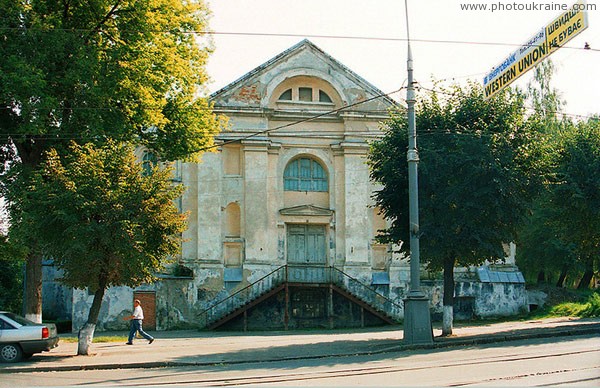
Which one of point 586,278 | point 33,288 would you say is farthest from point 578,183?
point 586,278

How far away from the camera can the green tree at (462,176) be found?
24.4 meters

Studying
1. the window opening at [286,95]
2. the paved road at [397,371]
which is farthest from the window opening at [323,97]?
the paved road at [397,371]

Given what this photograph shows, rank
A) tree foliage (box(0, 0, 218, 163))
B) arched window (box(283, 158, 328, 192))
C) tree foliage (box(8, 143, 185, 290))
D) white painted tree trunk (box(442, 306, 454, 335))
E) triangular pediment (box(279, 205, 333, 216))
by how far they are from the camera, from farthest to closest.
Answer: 1. arched window (box(283, 158, 328, 192))
2. triangular pediment (box(279, 205, 333, 216))
3. white painted tree trunk (box(442, 306, 454, 335))
4. tree foliage (box(0, 0, 218, 163))
5. tree foliage (box(8, 143, 185, 290))

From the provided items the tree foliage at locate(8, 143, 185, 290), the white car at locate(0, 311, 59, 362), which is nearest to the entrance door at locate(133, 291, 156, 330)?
the tree foliage at locate(8, 143, 185, 290)

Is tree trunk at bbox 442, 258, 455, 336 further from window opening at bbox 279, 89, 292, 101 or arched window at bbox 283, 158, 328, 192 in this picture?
window opening at bbox 279, 89, 292, 101

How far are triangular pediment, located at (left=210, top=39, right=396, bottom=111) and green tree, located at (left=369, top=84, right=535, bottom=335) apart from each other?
1247cm

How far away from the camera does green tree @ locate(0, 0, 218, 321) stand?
2303 centimetres

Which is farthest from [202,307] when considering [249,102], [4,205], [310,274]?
[4,205]

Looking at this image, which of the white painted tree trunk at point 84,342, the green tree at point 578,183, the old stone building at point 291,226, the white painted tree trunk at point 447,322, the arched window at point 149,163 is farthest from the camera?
the old stone building at point 291,226

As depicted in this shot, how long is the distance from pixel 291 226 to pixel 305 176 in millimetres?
2606

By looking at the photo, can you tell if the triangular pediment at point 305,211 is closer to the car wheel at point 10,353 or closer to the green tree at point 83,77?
the green tree at point 83,77

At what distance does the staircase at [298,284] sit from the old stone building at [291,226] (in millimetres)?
59

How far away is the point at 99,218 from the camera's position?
2169 centimetres

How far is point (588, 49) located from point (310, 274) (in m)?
20.1
